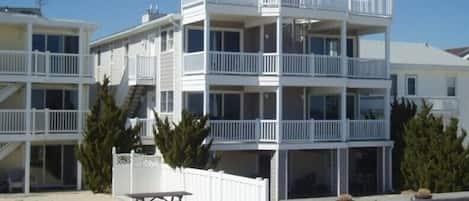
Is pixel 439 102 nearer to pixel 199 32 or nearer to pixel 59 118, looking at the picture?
pixel 199 32

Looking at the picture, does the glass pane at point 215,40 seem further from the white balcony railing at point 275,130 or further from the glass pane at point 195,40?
the white balcony railing at point 275,130

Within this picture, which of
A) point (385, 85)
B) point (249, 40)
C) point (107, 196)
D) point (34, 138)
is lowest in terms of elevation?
point (107, 196)

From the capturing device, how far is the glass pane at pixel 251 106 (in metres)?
33.0

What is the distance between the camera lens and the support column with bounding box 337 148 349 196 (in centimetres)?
3145

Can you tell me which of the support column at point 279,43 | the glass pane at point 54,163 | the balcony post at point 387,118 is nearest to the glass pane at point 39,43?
the glass pane at point 54,163

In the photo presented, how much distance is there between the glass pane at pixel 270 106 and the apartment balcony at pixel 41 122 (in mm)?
8084

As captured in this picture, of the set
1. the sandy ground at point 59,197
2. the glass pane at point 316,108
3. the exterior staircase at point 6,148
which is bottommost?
the sandy ground at point 59,197

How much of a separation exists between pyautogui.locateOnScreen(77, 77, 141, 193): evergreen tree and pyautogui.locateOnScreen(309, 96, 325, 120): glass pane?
9.05 meters

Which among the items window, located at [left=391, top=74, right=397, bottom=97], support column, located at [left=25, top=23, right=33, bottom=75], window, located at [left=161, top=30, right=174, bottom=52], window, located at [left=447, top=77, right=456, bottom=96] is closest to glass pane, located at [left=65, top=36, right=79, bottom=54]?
support column, located at [left=25, top=23, right=33, bottom=75]

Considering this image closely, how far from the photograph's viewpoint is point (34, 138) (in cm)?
3036

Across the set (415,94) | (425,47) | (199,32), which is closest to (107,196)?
(199,32)

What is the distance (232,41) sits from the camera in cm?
3275

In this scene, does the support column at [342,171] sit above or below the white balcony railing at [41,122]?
below

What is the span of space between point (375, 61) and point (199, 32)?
8279 millimetres
